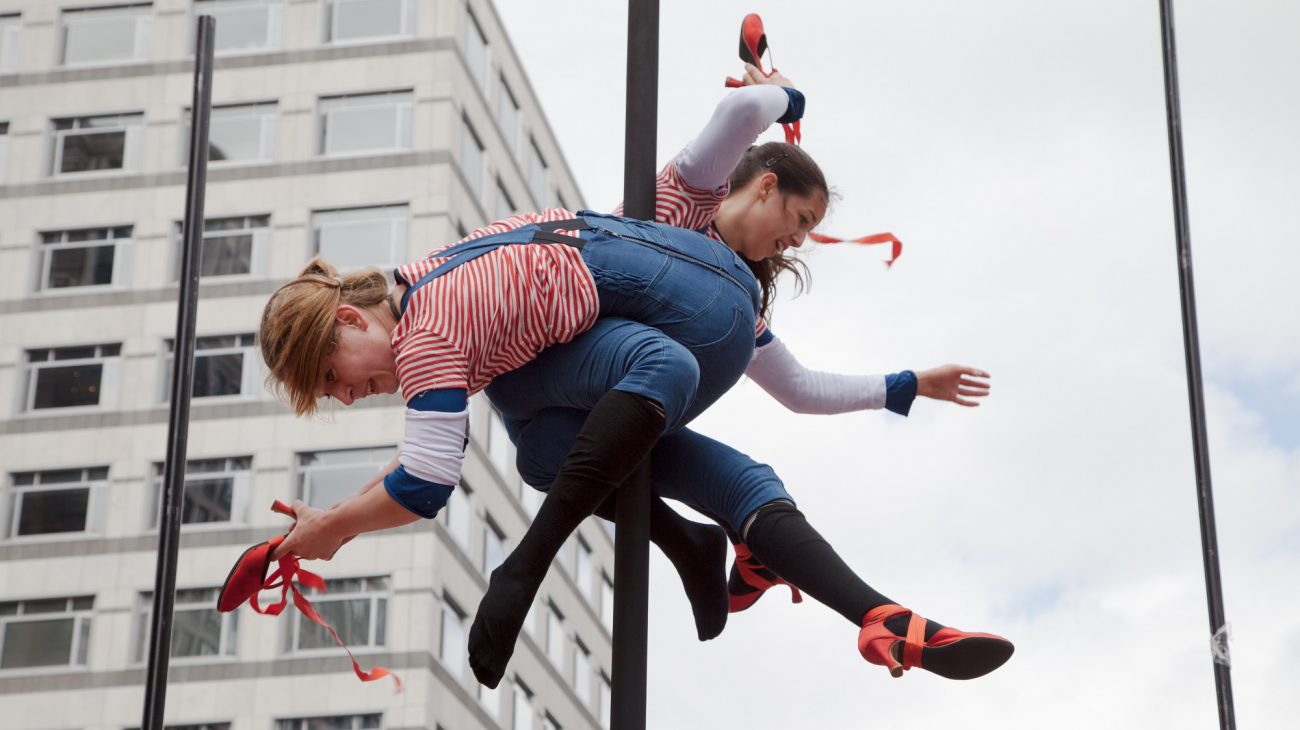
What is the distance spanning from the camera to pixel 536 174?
3750 cm

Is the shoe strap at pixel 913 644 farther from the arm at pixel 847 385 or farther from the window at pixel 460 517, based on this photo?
the window at pixel 460 517

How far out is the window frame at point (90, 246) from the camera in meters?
30.5

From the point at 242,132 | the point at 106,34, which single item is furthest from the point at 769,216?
the point at 106,34

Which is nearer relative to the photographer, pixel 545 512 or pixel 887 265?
pixel 545 512

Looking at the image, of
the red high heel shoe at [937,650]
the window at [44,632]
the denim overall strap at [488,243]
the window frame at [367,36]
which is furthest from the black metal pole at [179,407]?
the window frame at [367,36]

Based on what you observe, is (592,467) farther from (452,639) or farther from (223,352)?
(223,352)

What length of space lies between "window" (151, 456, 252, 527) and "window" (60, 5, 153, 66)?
7529 millimetres

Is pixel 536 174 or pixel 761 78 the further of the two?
pixel 536 174

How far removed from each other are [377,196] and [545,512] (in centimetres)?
2845

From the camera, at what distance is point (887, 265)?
4152 mm

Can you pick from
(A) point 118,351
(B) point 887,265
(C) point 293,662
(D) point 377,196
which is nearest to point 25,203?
(A) point 118,351

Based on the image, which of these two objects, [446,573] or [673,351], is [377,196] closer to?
[446,573]

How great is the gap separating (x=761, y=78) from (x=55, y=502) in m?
27.9

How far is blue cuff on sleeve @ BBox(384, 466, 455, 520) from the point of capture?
121 inches
